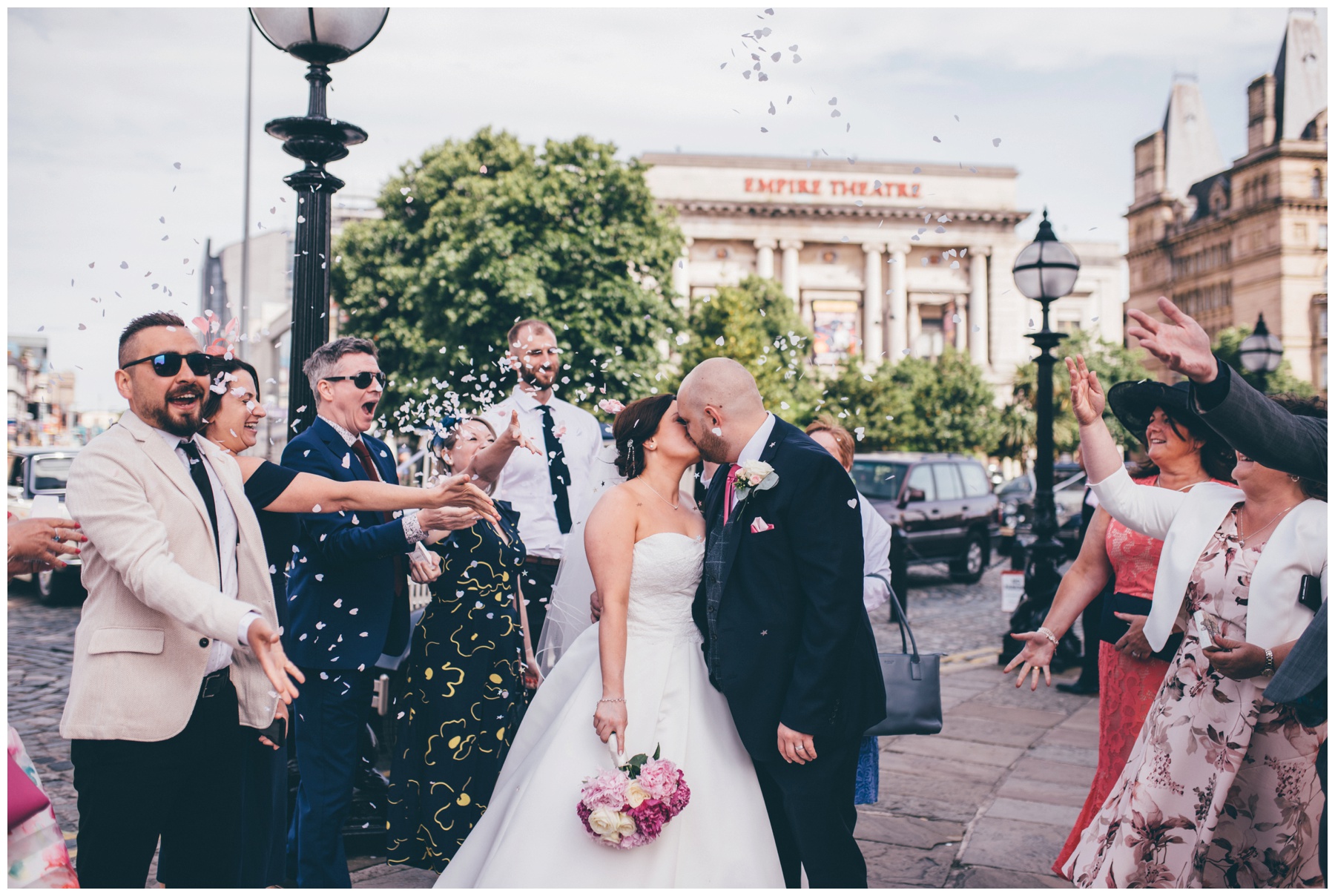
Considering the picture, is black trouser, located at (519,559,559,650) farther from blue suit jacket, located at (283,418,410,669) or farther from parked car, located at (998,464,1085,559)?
parked car, located at (998,464,1085,559)

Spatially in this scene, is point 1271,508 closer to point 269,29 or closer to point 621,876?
point 621,876

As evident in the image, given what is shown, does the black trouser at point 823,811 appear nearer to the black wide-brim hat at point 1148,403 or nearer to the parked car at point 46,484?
the black wide-brim hat at point 1148,403

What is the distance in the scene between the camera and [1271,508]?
131 inches

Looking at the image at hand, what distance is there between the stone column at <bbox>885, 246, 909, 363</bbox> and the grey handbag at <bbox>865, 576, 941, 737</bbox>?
5326cm

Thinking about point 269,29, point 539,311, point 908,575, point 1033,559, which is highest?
point 539,311

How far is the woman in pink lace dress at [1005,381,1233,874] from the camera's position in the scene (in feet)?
13.2

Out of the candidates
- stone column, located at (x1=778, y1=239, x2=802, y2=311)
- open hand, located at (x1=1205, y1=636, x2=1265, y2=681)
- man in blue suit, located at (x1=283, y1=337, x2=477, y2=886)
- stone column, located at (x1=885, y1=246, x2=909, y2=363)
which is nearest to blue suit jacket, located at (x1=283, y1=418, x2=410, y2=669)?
man in blue suit, located at (x1=283, y1=337, x2=477, y2=886)

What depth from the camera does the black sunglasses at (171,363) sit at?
2.88 meters

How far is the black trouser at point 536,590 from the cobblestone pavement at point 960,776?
1.36 metres

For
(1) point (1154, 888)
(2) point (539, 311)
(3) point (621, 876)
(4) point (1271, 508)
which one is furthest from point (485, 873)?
(2) point (539, 311)

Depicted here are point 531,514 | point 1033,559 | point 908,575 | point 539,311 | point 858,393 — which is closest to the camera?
point 531,514

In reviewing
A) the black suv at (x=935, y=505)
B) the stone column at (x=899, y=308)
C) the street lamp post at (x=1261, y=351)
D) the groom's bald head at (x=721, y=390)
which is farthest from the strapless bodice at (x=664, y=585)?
the stone column at (x=899, y=308)

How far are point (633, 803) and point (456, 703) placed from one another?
4.37ft

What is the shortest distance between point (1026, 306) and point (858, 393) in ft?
101
